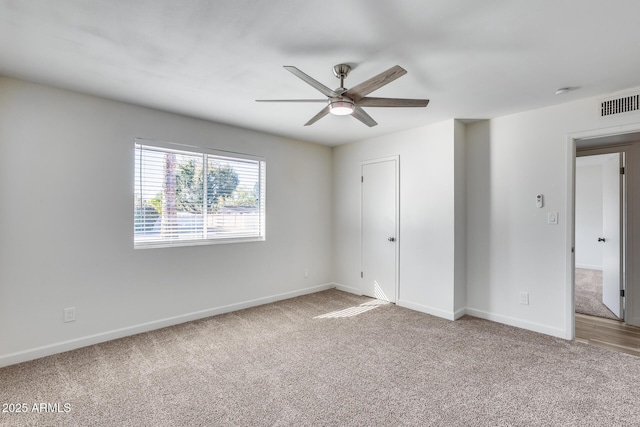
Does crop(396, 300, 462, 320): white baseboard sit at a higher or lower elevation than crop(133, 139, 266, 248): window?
lower

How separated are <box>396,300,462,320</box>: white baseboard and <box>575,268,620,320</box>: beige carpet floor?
5.98ft

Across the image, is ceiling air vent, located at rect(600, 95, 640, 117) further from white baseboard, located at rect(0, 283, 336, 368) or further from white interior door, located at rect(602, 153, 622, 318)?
white baseboard, located at rect(0, 283, 336, 368)

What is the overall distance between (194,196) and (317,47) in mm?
2408

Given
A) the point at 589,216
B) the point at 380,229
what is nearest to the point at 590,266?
the point at 589,216

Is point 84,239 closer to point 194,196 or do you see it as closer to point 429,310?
point 194,196

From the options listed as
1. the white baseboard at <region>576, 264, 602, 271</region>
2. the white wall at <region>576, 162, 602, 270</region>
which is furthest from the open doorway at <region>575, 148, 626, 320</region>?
the white wall at <region>576, 162, 602, 270</region>

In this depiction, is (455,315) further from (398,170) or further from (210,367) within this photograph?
(210,367)

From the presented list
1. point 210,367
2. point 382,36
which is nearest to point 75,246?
point 210,367

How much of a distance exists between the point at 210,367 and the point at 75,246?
176 centimetres

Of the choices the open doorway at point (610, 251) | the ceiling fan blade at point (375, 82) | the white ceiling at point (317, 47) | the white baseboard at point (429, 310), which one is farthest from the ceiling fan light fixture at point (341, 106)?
the open doorway at point (610, 251)

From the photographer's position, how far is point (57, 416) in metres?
1.97

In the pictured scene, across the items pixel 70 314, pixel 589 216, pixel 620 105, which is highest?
pixel 620 105

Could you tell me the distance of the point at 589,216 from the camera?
691 centimetres

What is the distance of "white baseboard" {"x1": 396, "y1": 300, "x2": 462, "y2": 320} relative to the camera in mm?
3721
